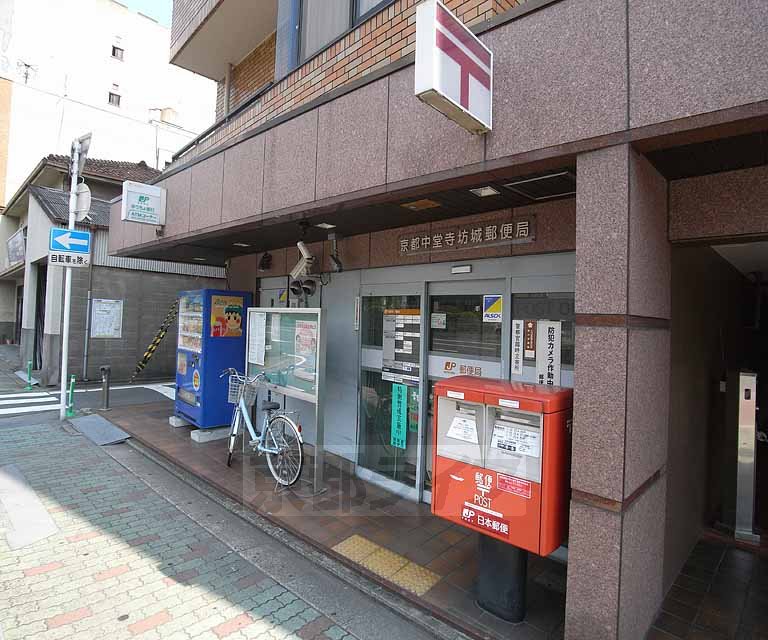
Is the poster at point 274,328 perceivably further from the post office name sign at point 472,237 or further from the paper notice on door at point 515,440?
the paper notice on door at point 515,440

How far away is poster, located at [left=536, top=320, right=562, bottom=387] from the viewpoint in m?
3.89

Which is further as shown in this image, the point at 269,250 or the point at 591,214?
the point at 269,250

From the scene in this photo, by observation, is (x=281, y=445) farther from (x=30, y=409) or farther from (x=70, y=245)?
(x=30, y=409)

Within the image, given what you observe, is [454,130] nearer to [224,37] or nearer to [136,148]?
[224,37]

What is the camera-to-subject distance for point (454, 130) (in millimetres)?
3262

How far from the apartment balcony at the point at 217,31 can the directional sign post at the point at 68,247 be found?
4512 mm

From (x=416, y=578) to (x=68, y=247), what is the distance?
8129 mm

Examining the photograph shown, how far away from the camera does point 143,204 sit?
23.1ft

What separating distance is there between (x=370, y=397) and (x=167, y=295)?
10.5 metres

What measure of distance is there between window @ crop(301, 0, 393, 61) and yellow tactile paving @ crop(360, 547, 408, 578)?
5131 mm

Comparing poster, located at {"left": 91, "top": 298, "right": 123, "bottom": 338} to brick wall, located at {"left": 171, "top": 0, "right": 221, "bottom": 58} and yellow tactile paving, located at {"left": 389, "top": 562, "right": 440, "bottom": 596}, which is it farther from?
yellow tactile paving, located at {"left": 389, "top": 562, "right": 440, "bottom": 596}

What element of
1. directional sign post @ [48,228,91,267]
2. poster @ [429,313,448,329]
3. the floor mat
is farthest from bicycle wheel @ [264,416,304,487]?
directional sign post @ [48,228,91,267]

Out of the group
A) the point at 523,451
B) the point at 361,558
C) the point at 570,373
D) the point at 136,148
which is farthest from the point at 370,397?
the point at 136,148

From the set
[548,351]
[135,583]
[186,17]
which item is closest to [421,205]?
[548,351]
